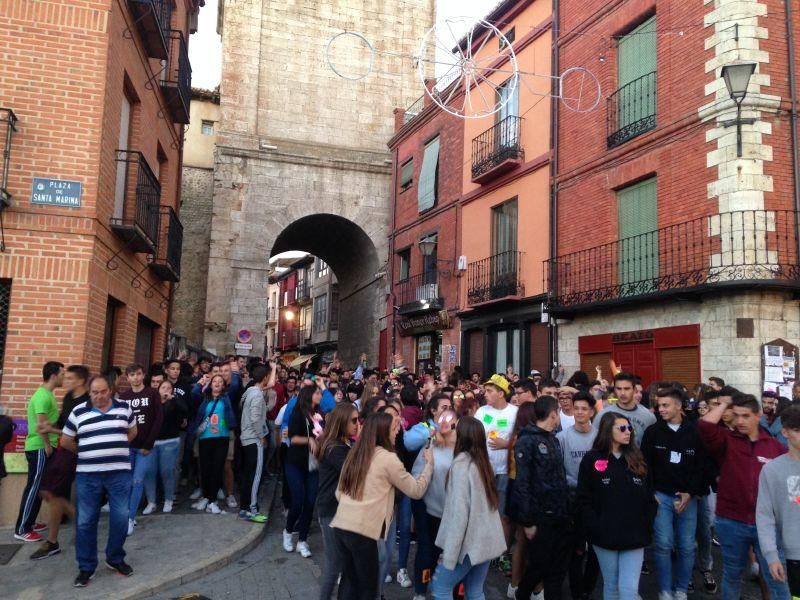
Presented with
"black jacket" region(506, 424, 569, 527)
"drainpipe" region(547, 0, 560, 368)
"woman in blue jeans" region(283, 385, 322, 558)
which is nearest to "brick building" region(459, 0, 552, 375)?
"drainpipe" region(547, 0, 560, 368)

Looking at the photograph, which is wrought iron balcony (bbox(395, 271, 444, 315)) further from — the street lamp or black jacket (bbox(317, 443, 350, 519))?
black jacket (bbox(317, 443, 350, 519))

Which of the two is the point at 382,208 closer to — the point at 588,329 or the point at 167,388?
the point at 588,329

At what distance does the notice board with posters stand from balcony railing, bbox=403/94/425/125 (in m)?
16.3

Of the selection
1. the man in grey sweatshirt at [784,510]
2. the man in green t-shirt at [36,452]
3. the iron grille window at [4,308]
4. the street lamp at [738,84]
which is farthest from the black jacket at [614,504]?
the street lamp at [738,84]

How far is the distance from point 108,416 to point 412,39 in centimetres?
2172

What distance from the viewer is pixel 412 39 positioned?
24.7 metres

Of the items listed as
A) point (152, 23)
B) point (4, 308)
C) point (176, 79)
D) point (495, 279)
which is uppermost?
point (176, 79)

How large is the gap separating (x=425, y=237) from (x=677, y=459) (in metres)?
16.0

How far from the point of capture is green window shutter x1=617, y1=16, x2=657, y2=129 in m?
12.8

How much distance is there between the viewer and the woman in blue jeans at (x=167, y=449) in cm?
826

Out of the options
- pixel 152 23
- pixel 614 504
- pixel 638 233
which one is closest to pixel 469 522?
pixel 614 504

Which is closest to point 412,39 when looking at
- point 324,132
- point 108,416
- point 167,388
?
point 324,132

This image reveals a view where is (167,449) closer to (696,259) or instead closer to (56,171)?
(56,171)

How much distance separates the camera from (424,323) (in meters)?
20.4
